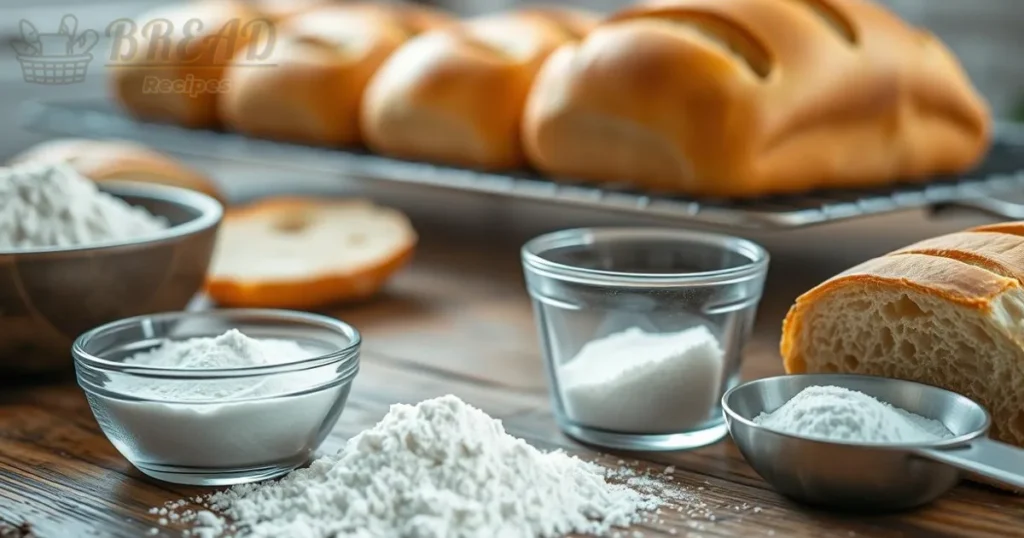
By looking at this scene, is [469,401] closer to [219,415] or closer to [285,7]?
[219,415]

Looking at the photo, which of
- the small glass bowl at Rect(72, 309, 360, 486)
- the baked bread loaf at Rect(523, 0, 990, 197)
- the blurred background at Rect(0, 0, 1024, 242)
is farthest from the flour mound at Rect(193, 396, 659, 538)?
the blurred background at Rect(0, 0, 1024, 242)

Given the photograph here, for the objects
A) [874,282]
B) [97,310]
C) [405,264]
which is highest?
[874,282]

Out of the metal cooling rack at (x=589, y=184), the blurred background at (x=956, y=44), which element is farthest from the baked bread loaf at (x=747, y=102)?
the blurred background at (x=956, y=44)

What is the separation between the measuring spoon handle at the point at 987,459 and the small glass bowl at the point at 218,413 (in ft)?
1.47

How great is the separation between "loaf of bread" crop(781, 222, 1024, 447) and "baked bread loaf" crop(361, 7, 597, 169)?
74 centimetres

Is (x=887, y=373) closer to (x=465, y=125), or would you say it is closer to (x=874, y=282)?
(x=874, y=282)

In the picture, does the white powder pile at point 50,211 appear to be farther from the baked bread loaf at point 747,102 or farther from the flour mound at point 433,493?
the baked bread loaf at point 747,102

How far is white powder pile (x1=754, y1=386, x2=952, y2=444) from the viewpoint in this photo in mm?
880

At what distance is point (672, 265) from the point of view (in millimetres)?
1192

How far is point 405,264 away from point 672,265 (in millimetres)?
592

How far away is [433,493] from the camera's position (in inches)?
33.4

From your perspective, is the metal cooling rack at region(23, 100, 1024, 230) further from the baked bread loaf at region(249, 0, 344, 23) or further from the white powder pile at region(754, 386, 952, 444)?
the white powder pile at region(754, 386, 952, 444)

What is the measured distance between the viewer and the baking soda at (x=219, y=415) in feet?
3.07

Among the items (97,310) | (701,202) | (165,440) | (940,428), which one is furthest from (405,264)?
(940,428)
